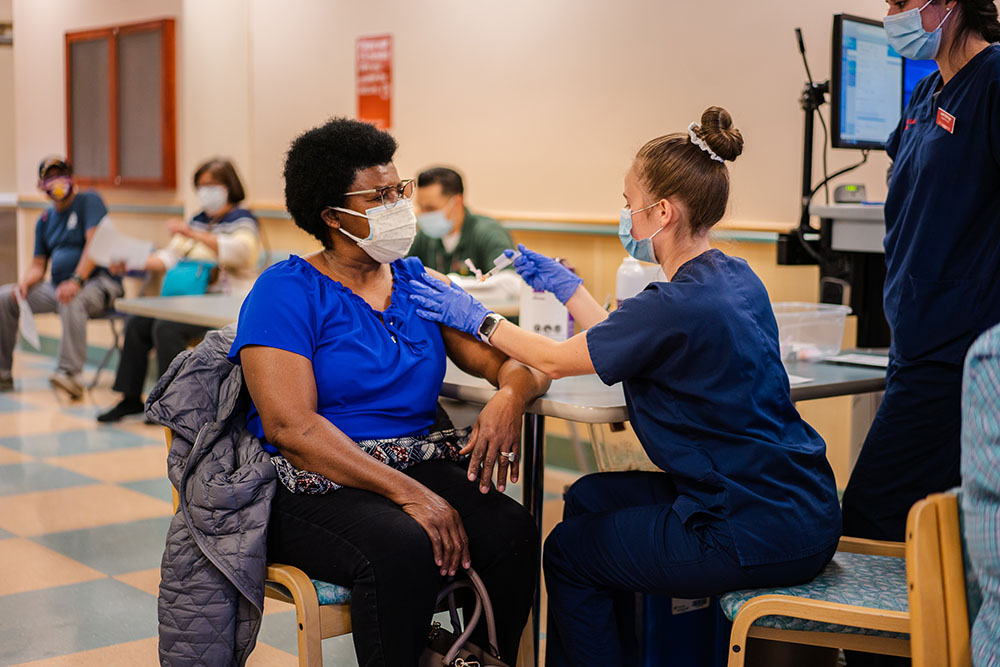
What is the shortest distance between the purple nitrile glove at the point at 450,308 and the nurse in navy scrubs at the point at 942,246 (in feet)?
2.61

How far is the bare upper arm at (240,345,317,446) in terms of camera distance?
1.87 m

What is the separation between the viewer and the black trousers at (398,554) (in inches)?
69.1

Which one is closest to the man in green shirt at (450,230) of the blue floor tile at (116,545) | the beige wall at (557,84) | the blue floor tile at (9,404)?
the beige wall at (557,84)

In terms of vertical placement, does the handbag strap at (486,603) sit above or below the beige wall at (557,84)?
below

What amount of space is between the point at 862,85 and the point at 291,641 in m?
2.02

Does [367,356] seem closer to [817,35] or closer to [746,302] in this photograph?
[746,302]

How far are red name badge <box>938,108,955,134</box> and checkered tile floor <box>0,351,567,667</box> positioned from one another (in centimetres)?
173

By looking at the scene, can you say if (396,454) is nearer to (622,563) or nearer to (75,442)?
(622,563)

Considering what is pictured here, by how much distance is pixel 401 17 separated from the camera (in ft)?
18.3

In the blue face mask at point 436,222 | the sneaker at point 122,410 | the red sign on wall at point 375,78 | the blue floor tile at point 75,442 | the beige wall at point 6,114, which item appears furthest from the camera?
the beige wall at point 6,114

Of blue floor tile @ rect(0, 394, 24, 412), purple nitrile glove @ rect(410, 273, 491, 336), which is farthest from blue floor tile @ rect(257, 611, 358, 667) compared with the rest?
blue floor tile @ rect(0, 394, 24, 412)

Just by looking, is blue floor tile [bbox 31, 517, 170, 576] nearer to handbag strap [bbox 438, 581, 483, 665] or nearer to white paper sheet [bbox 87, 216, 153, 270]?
handbag strap [bbox 438, 581, 483, 665]

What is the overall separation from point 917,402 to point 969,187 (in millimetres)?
403

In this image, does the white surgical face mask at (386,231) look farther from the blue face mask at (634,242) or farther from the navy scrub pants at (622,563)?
the navy scrub pants at (622,563)
